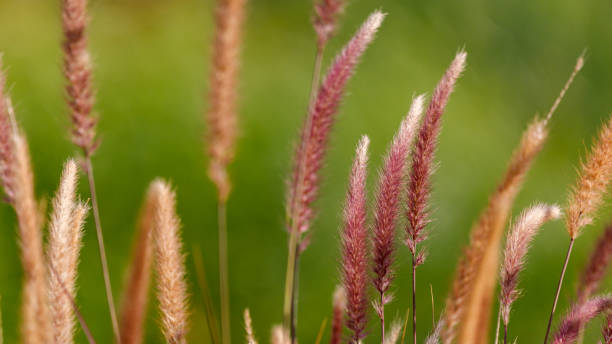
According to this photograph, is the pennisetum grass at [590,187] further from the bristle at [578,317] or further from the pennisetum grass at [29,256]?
the pennisetum grass at [29,256]

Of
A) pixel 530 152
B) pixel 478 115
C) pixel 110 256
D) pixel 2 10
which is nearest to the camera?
pixel 530 152

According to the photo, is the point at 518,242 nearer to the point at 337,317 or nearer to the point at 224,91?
the point at 337,317

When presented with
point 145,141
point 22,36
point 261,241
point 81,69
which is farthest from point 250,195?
point 81,69

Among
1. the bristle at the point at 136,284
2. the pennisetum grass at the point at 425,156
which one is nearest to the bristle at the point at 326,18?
the pennisetum grass at the point at 425,156

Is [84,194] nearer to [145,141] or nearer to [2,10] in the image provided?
[145,141]

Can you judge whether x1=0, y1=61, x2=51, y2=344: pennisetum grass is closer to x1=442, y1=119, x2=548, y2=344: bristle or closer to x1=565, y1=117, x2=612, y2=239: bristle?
x1=442, y1=119, x2=548, y2=344: bristle

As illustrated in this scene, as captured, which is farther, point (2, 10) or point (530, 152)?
point (2, 10)
